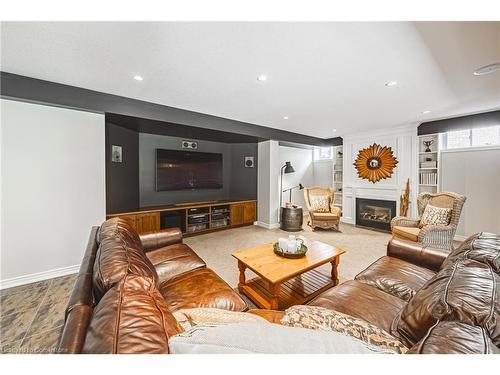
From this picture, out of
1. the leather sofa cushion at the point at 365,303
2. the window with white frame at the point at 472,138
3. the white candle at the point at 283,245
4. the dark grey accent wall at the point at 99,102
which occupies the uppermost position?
the dark grey accent wall at the point at 99,102

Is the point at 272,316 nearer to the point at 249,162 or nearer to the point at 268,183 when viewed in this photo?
the point at 268,183

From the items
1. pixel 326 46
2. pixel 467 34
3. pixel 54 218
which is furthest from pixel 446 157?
pixel 54 218

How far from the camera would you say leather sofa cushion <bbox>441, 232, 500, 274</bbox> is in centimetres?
109

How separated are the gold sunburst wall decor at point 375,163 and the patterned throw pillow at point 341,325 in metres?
4.31

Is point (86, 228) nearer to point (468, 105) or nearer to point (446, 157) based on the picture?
point (468, 105)

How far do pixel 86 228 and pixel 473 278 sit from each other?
3542mm

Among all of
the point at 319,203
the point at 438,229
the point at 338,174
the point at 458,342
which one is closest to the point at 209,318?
the point at 458,342

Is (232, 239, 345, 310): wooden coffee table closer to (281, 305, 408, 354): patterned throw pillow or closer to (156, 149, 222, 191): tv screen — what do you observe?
(281, 305, 408, 354): patterned throw pillow

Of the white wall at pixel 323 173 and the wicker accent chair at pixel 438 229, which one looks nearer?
the wicker accent chair at pixel 438 229

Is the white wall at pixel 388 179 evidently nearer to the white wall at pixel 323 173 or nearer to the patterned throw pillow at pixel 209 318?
the white wall at pixel 323 173

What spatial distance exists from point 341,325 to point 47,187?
3167 millimetres

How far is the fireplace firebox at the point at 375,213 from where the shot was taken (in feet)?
14.2

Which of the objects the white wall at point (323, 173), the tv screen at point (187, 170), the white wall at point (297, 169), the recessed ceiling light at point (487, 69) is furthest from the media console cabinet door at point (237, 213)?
the recessed ceiling light at point (487, 69)

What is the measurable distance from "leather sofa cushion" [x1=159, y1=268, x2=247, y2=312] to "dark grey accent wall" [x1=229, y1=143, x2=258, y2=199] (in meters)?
3.43
